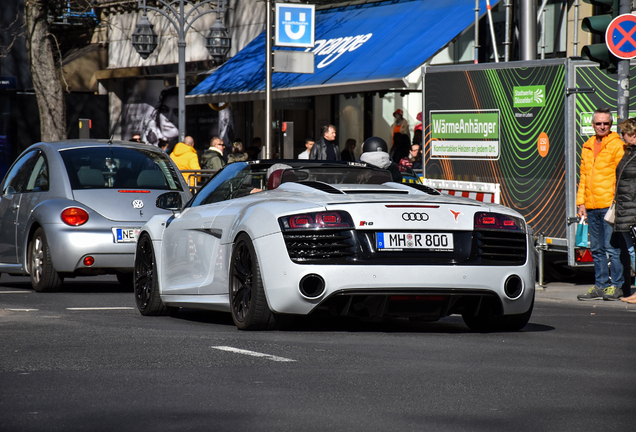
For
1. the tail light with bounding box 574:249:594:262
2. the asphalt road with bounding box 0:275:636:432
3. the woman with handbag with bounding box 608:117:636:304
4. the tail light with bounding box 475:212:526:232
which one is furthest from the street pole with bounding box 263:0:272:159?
the tail light with bounding box 475:212:526:232

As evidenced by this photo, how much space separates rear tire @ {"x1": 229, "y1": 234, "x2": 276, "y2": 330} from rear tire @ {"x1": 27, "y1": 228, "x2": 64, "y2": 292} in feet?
12.6

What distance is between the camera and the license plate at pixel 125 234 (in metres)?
11.2

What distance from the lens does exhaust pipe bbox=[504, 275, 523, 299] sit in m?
7.62

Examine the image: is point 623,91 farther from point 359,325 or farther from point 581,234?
point 359,325

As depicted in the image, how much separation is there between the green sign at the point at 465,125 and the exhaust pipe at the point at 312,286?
22.3ft

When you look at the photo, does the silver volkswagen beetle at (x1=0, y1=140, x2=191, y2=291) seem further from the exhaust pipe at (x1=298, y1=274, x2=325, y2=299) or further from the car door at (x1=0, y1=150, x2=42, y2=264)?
the exhaust pipe at (x1=298, y1=274, x2=325, y2=299)

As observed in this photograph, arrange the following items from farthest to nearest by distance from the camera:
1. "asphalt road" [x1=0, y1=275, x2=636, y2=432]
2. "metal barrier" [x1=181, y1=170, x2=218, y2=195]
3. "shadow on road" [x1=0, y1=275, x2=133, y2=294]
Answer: "metal barrier" [x1=181, y1=170, x2=218, y2=195]
"shadow on road" [x1=0, y1=275, x2=133, y2=294]
"asphalt road" [x1=0, y1=275, x2=636, y2=432]

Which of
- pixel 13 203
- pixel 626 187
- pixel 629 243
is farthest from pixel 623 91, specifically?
pixel 13 203

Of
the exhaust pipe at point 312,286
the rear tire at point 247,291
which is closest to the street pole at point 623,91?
the rear tire at point 247,291

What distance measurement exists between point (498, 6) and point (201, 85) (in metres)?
8.31

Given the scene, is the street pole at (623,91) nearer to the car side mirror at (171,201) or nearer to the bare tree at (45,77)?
the car side mirror at (171,201)

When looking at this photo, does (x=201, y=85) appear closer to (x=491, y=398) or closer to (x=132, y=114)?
(x=132, y=114)

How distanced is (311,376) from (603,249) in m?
6.34

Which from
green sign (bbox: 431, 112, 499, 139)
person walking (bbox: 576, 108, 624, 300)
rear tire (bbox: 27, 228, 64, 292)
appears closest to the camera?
rear tire (bbox: 27, 228, 64, 292)
